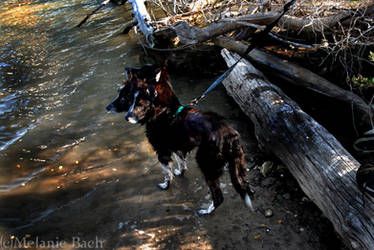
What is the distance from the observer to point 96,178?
4.23 meters

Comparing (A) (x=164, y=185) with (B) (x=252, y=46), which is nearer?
(B) (x=252, y=46)

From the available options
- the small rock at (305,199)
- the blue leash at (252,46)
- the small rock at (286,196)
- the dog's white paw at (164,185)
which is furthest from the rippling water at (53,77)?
the small rock at (305,199)

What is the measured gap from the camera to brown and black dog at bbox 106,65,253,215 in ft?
9.87

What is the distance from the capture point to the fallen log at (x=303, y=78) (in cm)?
406

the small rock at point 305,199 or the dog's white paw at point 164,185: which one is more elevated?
the dog's white paw at point 164,185

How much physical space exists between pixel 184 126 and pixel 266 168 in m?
1.55

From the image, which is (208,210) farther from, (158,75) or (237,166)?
(158,75)

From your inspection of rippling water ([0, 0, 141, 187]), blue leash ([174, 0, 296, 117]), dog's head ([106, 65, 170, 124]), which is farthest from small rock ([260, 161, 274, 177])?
rippling water ([0, 0, 141, 187])

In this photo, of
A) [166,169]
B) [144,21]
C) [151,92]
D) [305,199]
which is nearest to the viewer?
[151,92]

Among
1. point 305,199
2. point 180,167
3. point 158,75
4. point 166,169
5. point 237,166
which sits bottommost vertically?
point 305,199

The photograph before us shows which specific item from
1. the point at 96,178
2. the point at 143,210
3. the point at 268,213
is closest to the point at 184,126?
the point at 143,210

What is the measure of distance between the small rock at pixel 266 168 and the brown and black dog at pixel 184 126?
74 cm

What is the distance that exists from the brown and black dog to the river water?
0.41 metres

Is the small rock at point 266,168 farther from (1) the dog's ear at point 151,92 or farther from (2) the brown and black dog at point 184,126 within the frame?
(1) the dog's ear at point 151,92
